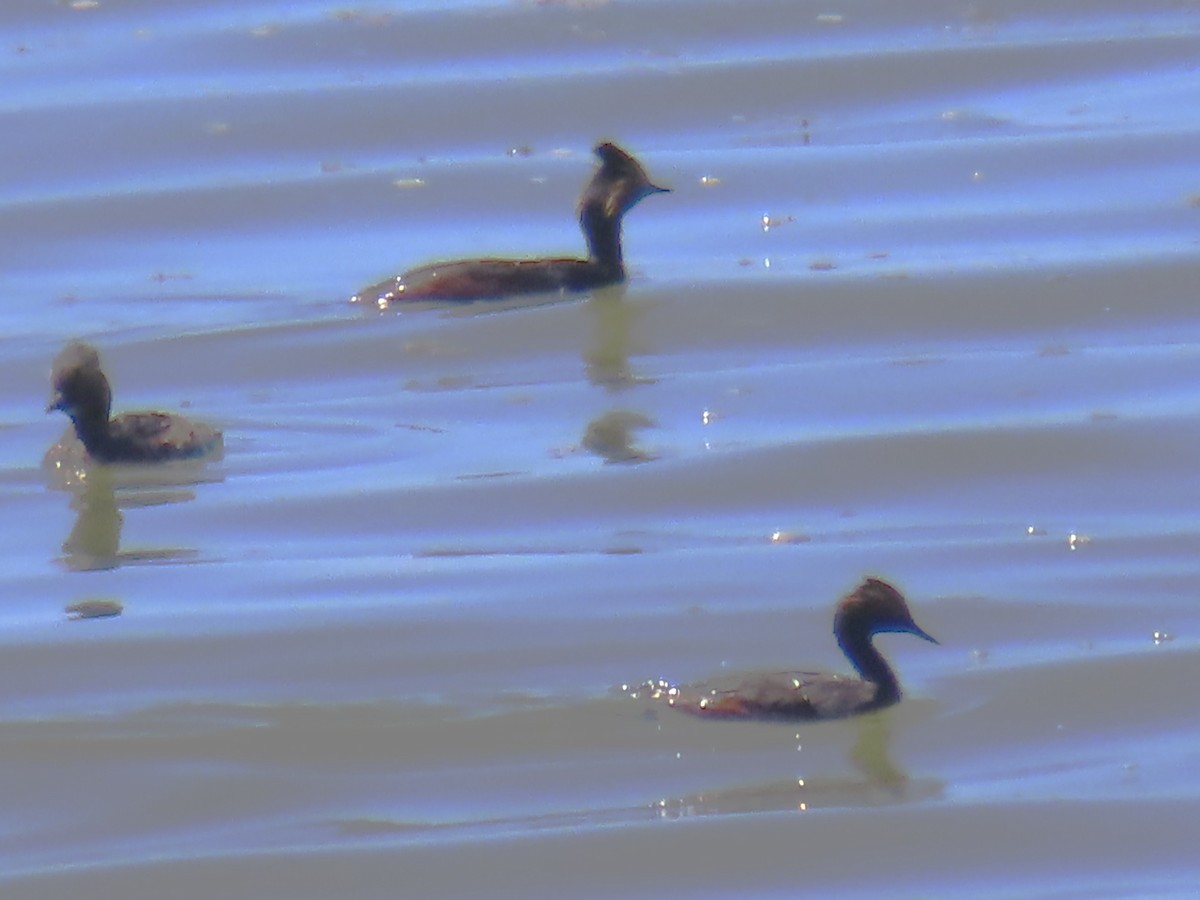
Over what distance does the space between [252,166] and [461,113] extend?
1.42 meters

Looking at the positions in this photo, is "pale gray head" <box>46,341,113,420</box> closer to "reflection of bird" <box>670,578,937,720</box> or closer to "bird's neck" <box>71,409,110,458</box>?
"bird's neck" <box>71,409,110,458</box>

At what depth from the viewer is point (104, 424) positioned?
11.2 meters

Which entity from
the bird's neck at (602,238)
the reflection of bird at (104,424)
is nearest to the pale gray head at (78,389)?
the reflection of bird at (104,424)

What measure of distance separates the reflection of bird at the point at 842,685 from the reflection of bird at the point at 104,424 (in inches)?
130

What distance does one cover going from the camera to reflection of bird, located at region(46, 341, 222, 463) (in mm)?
11148

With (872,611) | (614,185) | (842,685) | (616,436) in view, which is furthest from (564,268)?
(842,685)

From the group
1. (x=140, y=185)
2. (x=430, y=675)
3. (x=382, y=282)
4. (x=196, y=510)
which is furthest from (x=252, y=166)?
(x=430, y=675)

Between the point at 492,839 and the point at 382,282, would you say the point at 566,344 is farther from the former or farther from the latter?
the point at 492,839

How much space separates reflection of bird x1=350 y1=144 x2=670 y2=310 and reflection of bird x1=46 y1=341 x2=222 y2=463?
2.19 m

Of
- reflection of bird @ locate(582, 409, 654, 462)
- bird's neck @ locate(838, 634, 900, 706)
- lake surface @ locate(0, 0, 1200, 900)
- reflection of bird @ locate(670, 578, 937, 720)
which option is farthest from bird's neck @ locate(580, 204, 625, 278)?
bird's neck @ locate(838, 634, 900, 706)

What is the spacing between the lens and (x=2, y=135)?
16547mm

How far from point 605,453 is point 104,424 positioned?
191 centimetres

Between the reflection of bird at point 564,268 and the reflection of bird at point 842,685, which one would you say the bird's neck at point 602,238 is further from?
the reflection of bird at point 842,685

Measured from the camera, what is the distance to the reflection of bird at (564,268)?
521 inches
